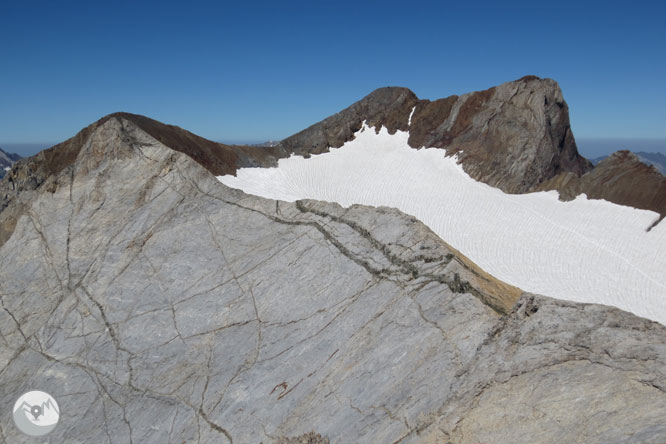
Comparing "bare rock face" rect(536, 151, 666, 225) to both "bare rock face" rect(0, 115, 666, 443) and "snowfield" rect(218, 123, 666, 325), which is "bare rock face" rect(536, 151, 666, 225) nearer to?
"snowfield" rect(218, 123, 666, 325)

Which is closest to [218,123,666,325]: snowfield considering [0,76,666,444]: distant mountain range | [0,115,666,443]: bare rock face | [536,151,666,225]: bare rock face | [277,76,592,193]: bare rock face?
[0,76,666,444]: distant mountain range

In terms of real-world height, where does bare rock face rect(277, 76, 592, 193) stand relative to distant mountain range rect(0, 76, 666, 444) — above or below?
above

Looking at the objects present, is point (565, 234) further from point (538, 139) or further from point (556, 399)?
point (556, 399)

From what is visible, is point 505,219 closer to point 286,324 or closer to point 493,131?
point 493,131

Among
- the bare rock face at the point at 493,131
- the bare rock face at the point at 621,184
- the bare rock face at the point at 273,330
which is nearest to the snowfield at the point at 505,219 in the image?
the bare rock face at the point at 621,184

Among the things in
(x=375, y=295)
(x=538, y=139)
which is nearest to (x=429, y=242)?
(x=375, y=295)

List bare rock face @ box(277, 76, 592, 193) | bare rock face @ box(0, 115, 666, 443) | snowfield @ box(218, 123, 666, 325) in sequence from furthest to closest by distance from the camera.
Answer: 1. bare rock face @ box(277, 76, 592, 193)
2. snowfield @ box(218, 123, 666, 325)
3. bare rock face @ box(0, 115, 666, 443)

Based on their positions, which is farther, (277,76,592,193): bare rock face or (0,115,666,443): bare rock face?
(277,76,592,193): bare rock face

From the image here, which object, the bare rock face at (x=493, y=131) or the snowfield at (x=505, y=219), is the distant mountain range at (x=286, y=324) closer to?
the snowfield at (x=505, y=219)
